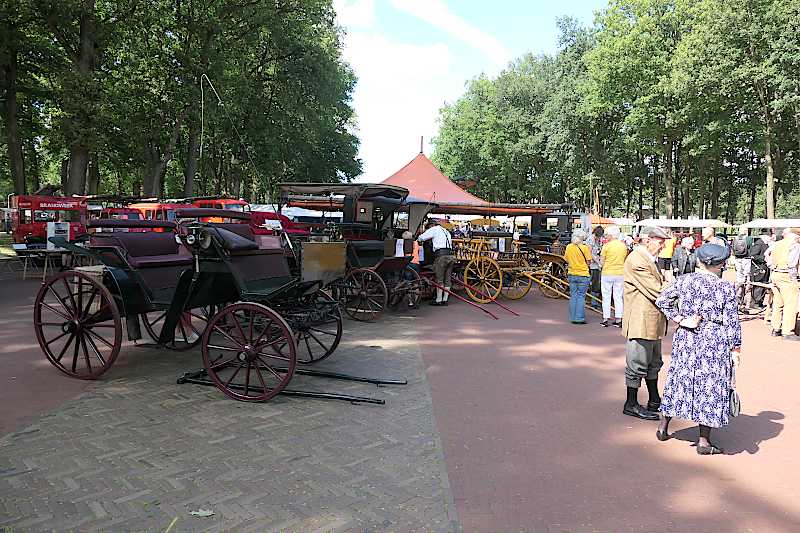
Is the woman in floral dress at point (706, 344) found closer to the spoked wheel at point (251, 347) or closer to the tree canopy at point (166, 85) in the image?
the spoked wheel at point (251, 347)

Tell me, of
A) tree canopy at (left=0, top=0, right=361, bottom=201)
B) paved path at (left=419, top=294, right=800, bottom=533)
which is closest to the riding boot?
paved path at (left=419, top=294, right=800, bottom=533)

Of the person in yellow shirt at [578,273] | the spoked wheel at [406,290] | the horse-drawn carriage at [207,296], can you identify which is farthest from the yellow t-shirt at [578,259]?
the horse-drawn carriage at [207,296]

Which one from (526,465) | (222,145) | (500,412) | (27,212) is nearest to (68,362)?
(500,412)

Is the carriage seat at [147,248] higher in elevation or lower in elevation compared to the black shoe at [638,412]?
higher

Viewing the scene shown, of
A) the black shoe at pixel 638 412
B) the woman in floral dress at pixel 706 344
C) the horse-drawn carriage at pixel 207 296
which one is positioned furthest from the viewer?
the horse-drawn carriage at pixel 207 296

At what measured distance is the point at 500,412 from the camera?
4895 mm

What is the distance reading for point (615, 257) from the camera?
9.33 metres

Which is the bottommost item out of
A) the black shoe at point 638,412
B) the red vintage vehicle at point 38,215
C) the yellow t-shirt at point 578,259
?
the black shoe at point 638,412

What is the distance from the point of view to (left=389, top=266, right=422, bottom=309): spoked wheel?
1020 centimetres

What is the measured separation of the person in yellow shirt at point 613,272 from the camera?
30.6 feet

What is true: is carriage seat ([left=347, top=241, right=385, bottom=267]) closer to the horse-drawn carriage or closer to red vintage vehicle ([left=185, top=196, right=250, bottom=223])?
the horse-drawn carriage

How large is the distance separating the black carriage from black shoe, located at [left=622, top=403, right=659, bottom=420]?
4.94 m

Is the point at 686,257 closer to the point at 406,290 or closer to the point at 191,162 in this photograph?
the point at 406,290

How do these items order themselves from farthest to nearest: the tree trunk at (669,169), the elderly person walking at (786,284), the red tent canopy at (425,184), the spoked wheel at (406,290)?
the tree trunk at (669,169)
the red tent canopy at (425,184)
the spoked wheel at (406,290)
the elderly person walking at (786,284)
